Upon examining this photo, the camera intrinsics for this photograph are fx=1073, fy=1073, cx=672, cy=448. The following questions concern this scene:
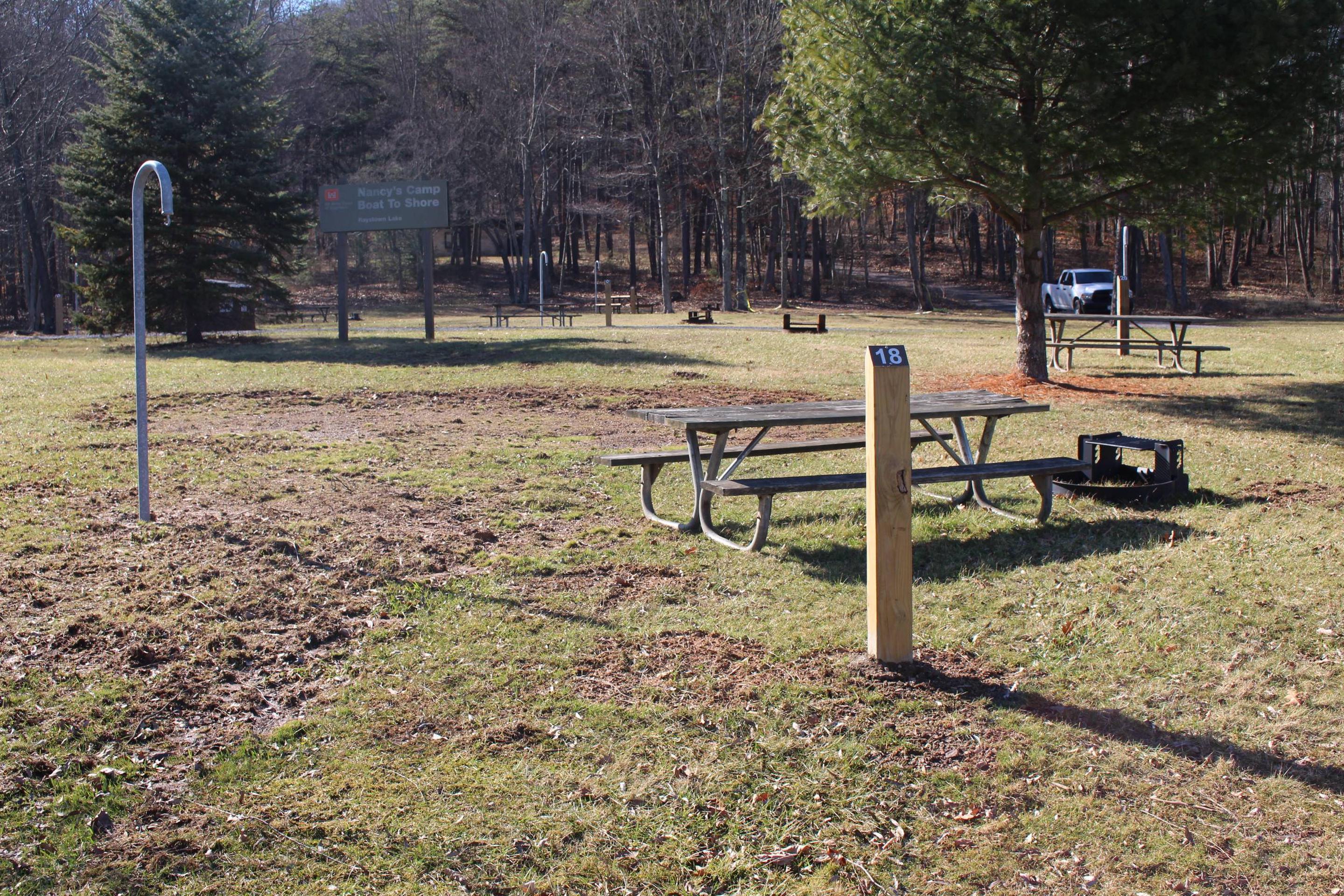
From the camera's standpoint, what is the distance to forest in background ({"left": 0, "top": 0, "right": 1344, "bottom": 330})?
3900cm

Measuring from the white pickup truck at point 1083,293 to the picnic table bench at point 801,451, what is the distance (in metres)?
28.6

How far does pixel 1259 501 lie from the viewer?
303 inches

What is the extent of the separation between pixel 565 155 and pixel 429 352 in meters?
36.7

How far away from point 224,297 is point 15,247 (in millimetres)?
23359

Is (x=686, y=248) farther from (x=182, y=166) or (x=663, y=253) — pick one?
(x=182, y=166)

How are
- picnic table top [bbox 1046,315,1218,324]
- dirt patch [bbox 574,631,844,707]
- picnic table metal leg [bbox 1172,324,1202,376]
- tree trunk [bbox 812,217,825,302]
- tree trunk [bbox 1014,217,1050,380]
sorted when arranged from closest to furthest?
1. dirt patch [bbox 574,631,844,707]
2. tree trunk [bbox 1014,217,1050,380]
3. picnic table top [bbox 1046,315,1218,324]
4. picnic table metal leg [bbox 1172,324,1202,376]
5. tree trunk [bbox 812,217,825,302]

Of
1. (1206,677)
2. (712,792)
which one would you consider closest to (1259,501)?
(1206,677)

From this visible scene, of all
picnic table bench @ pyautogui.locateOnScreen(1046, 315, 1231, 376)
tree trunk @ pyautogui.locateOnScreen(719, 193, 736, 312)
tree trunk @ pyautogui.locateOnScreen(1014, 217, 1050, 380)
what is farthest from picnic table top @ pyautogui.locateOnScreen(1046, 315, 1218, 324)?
tree trunk @ pyautogui.locateOnScreen(719, 193, 736, 312)

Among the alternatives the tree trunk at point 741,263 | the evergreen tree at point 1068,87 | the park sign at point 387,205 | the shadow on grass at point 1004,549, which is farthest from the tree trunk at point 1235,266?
the shadow on grass at point 1004,549

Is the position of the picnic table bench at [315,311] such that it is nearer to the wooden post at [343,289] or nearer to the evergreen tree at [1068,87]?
the wooden post at [343,289]

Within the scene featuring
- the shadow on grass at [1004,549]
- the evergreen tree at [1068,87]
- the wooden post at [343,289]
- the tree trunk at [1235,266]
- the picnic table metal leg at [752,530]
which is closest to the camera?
the shadow on grass at [1004,549]

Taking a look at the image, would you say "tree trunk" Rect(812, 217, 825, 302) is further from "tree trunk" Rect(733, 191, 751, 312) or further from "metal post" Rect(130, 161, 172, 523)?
"metal post" Rect(130, 161, 172, 523)

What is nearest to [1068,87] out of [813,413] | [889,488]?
[813,413]

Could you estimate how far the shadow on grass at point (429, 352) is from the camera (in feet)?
62.8
